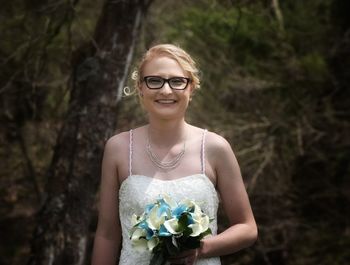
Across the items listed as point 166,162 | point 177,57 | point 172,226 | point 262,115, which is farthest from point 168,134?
point 262,115

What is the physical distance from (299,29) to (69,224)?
184 inches

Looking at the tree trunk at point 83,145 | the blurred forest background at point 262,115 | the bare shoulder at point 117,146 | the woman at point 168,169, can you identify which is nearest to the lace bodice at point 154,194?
the woman at point 168,169

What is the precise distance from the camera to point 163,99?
11.0ft

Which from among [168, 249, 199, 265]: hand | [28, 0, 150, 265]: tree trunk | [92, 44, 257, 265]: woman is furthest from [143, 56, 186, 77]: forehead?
[28, 0, 150, 265]: tree trunk

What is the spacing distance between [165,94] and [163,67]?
0.13m

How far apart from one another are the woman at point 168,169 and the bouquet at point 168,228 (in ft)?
0.48

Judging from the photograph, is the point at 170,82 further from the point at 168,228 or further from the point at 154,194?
the point at 168,228

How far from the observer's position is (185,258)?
10.4 ft

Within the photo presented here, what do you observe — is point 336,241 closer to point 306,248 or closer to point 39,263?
point 306,248

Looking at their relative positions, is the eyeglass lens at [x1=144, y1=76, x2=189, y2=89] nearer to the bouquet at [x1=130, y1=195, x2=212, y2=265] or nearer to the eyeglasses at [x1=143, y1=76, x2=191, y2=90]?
the eyeglasses at [x1=143, y1=76, x2=191, y2=90]

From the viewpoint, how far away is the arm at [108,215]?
11.4ft

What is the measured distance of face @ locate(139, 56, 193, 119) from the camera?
3.35 metres

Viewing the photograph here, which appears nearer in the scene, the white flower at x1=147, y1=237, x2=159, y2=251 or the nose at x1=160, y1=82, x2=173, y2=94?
the white flower at x1=147, y1=237, x2=159, y2=251

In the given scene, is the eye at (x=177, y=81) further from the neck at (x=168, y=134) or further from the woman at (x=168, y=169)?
the neck at (x=168, y=134)
